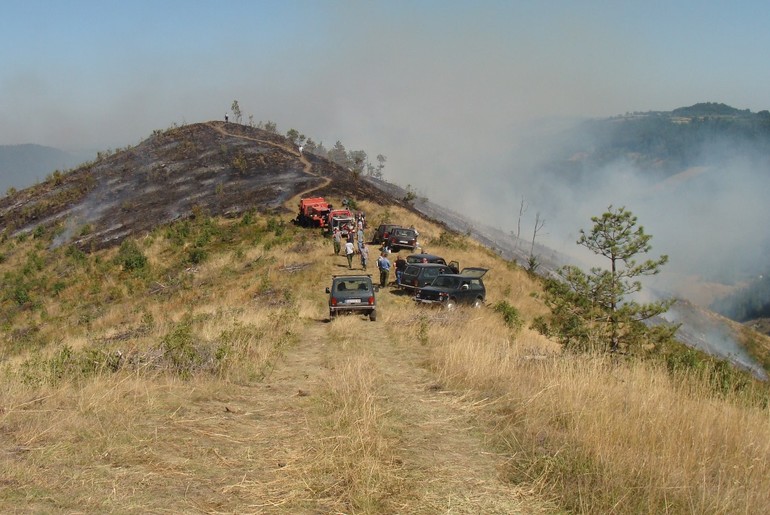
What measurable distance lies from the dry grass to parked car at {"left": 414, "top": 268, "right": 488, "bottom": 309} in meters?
9.35

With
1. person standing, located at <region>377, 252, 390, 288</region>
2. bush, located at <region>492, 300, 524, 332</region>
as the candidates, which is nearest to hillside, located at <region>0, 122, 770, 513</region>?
bush, located at <region>492, 300, 524, 332</region>

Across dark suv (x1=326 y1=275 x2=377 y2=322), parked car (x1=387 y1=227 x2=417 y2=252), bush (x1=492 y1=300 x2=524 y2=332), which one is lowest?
bush (x1=492 y1=300 x2=524 y2=332)

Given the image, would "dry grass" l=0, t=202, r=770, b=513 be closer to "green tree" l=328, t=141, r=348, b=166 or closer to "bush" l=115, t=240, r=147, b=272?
"bush" l=115, t=240, r=147, b=272

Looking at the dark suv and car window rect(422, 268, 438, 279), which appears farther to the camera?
car window rect(422, 268, 438, 279)

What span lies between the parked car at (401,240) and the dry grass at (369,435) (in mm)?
24109

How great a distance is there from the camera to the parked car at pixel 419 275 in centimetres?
2312

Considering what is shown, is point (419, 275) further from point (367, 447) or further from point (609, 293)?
point (367, 447)

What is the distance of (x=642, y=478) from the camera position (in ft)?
14.3

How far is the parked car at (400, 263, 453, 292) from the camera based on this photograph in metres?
23.1

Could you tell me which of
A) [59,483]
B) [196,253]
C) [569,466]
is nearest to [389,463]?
[569,466]

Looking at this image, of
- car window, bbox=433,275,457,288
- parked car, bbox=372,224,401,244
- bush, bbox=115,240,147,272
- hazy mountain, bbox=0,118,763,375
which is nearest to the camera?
car window, bbox=433,275,457,288

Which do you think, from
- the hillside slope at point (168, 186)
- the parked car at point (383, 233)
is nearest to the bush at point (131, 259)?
the hillside slope at point (168, 186)

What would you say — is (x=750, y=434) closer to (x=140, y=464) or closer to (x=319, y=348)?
(x=140, y=464)

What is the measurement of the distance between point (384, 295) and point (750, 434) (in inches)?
720
